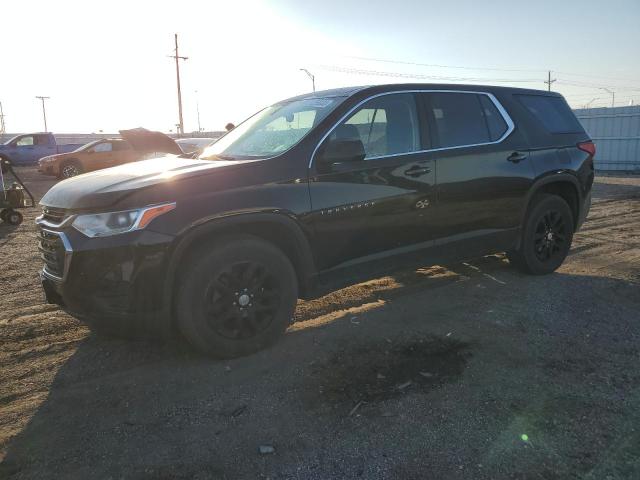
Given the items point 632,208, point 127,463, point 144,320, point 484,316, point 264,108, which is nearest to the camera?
point 127,463

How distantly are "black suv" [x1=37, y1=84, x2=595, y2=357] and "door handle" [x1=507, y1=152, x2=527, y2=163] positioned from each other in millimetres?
17

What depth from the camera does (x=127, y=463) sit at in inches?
101

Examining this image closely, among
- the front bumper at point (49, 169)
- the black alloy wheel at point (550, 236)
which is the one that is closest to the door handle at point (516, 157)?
the black alloy wheel at point (550, 236)

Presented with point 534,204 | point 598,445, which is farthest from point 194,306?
point 534,204

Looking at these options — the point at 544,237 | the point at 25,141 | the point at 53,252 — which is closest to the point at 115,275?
the point at 53,252

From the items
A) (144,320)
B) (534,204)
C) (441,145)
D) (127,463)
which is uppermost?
(441,145)

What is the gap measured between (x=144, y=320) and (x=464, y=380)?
2.10 m

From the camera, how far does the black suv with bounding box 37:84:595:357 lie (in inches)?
125

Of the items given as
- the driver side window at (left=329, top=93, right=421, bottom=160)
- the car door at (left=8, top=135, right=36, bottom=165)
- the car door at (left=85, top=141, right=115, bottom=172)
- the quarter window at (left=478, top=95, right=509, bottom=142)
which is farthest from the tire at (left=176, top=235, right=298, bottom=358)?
the car door at (left=8, top=135, right=36, bottom=165)

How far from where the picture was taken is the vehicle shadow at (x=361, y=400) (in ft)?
8.36

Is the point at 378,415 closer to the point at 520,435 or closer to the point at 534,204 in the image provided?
the point at 520,435

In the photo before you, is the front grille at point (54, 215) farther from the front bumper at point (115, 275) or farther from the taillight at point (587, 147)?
the taillight at point (587, 147)

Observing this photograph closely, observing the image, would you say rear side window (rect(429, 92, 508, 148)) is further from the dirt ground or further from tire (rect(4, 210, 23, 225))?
tire (rect(4, 210, 23, 225))

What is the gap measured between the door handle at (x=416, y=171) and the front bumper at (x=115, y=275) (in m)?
2.01
